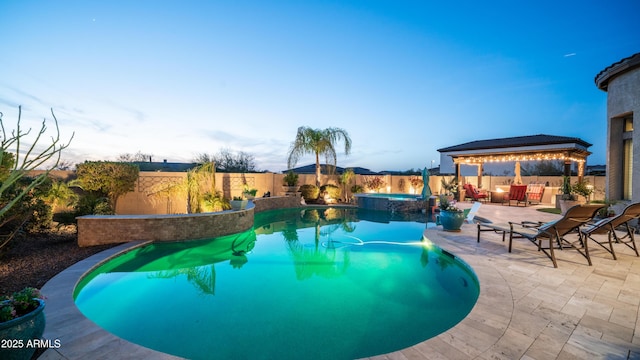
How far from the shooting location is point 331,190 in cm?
1684

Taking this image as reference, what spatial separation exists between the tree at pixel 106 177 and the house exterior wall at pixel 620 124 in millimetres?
16200

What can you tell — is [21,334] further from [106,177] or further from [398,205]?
[398,205]

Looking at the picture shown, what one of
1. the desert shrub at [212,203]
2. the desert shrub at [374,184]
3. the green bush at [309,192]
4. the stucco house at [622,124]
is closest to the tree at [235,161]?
the green bush at [309,192]

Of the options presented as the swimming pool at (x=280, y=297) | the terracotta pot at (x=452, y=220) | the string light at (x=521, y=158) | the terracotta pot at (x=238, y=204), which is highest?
the string light at (x=521, y=158)

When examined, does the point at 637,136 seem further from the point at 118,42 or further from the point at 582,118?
the point at 582,118

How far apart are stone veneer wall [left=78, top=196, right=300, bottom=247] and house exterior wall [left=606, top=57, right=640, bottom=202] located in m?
11.5

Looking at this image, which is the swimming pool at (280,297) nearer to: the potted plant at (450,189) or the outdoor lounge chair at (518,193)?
the potted plant at (450,189)

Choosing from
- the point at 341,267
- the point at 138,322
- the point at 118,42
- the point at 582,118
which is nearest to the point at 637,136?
the point at 341,267

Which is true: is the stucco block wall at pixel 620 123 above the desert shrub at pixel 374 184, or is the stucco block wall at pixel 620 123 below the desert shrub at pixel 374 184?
above

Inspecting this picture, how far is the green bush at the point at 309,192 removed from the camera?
53.9ft

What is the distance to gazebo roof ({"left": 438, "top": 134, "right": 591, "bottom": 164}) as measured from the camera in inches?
515

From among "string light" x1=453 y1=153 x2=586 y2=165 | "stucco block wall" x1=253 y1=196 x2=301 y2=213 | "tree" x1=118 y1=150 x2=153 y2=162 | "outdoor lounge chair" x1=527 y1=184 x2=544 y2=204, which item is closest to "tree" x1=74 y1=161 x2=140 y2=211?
"stucco block wall" x1=253 y1=196 x2=301 y2=213

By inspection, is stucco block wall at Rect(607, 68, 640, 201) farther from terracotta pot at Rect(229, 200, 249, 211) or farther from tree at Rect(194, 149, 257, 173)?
tree at Rect(194, 149, 257, 173)

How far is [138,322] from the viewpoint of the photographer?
11.5 feet
